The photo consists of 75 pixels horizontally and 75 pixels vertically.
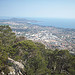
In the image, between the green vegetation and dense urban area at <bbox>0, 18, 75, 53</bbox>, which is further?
dense urban area at <bbox>0, 18, 75, 53</bbox>

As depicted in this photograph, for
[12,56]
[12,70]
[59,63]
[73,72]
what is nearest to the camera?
[12,70]

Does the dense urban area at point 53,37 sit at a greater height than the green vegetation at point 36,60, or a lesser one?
lesser

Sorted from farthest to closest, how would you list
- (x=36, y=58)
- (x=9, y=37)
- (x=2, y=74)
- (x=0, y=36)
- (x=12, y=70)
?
(x=9, y=37)
(x=0, y=36)
(x=36, y=58)
(x=12, y=70)
(x=2, y=74)

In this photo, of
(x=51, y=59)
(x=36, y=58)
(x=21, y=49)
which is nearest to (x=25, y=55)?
(x=21, y=49)

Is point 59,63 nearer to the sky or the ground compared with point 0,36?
nearer to the ground

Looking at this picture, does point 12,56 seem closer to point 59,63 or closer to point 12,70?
point 12,70

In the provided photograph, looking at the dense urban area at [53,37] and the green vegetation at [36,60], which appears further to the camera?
the dense urban area at [53,37]

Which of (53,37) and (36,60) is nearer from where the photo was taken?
(36,60)

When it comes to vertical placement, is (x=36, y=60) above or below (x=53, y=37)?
above

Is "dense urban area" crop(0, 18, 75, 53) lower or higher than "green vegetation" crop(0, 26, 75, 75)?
lower

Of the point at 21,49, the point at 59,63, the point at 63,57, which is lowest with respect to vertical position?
the point at 59,63

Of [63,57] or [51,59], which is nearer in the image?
A: [63,57]
